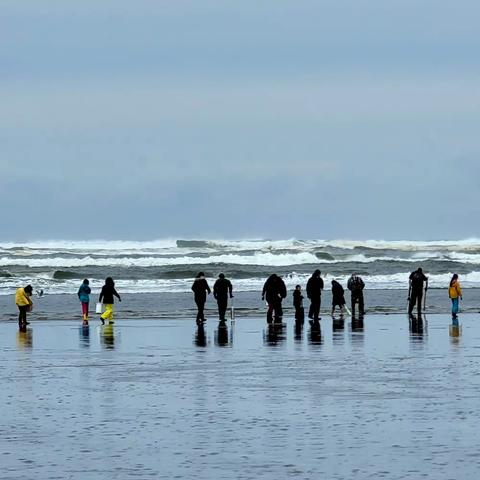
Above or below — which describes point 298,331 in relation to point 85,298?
below

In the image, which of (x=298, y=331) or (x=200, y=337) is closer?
(x=200, y=337)

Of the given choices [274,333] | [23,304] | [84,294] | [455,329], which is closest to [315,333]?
[274,333]

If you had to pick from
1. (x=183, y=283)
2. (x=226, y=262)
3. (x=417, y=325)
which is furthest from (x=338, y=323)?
(x=226, y=262)

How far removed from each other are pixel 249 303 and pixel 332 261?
4137 cm

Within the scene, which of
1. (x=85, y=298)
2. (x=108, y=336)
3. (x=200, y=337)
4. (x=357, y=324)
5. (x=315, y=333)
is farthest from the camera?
(x=85, y=298)

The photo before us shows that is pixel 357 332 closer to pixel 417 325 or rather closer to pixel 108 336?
pixel 417 325

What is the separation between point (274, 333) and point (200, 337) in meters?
2.22

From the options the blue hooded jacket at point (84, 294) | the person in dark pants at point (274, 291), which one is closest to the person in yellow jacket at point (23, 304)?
the blue hooded jacket at point (84, 294)

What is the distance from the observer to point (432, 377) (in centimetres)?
2011

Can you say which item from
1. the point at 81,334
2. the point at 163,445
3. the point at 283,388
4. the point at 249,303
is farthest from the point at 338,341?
the point at 249,303

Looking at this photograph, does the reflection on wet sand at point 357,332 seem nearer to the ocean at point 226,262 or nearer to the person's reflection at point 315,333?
the person's reflection at point 315,333

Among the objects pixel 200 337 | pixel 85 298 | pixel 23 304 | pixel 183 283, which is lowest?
pixel 200 337

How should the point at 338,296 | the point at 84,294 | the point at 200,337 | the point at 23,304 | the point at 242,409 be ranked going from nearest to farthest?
the point at 242,409
the point at 200,337
the point at 23,304
the point at 84,294
the point at 338,296

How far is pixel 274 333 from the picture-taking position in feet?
107
